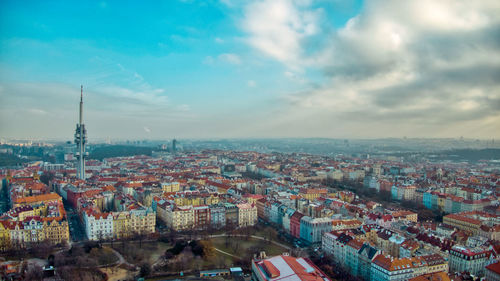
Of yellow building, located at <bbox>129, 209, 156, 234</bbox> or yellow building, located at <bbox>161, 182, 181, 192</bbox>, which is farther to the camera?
yellow building, located at <bbox>161, 182, 181, 192</bbox>

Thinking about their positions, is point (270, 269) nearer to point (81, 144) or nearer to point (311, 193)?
point (311, 193)

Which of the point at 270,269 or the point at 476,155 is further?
the point at 476,155

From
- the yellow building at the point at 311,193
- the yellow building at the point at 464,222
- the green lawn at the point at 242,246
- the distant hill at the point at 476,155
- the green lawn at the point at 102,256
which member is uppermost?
the distant hill at the point at 476,155

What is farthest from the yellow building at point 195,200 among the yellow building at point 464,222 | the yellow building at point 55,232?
the yellow building at point 464,222

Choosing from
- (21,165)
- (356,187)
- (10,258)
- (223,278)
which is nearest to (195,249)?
(223,278)

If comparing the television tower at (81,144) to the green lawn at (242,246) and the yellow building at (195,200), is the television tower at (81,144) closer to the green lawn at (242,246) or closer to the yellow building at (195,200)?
the yellow building at (195,200)

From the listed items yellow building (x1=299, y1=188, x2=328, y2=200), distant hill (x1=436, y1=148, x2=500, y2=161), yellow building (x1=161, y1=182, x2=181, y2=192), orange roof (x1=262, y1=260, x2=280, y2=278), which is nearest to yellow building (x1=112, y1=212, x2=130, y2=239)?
orange roof (x1=262, y1=260, x2=280, y2=278)

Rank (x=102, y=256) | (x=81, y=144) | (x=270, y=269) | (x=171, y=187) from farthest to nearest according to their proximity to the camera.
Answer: (x=81, y=144)
(x=171, y=187)
(x=102, y=256)
(x=270, y=269)

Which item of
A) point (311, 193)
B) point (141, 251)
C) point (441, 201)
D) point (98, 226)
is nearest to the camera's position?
point (141, 251)

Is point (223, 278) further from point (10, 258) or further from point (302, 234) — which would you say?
point (10, 258)

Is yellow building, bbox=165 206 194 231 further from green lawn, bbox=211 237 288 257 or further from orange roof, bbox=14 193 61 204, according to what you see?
orange roof, bbox=14 193 61 204

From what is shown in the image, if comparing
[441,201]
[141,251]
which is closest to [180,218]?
[141,251]
